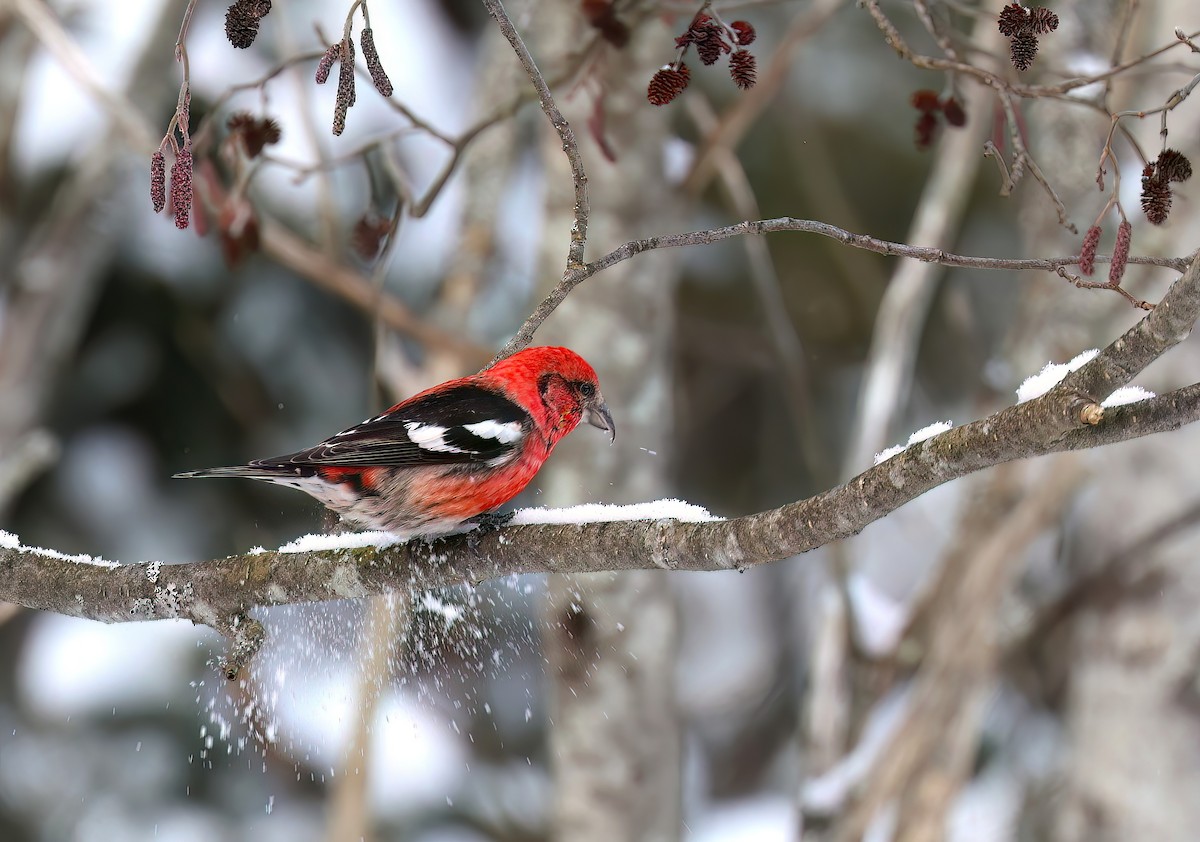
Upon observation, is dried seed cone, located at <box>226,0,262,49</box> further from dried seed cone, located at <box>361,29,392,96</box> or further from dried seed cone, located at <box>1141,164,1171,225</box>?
dried seed cone, located at <box>1141,164,1171,225</box>

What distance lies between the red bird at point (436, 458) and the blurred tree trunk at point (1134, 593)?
2.79 meters

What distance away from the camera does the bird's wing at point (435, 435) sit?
11.1 feet

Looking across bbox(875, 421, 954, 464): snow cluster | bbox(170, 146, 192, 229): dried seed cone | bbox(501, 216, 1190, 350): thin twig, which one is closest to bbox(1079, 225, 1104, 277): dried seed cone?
bbox(501, 216, 1190, 350): thin twig

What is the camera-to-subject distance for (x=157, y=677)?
6719 mm

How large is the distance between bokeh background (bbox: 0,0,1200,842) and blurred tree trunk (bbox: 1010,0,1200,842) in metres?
0.02

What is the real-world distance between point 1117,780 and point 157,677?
16.0ft

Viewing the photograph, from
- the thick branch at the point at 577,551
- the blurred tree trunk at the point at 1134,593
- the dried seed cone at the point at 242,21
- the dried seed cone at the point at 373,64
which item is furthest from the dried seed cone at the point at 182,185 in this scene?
the blurred tree trunk at the point at 1134,593

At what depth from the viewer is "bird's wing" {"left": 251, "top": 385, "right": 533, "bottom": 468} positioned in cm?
339

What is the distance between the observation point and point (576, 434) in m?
4.96

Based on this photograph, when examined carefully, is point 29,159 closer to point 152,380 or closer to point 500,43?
point 152,380

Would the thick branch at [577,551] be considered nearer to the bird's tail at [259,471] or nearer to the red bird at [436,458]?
the red bird at [436,458]

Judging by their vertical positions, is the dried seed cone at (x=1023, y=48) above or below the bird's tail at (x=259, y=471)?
above

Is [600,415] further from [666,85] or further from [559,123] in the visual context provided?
[559,123]

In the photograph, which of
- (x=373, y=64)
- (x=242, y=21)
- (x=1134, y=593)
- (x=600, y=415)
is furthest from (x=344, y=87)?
(x=1134, y=593)
